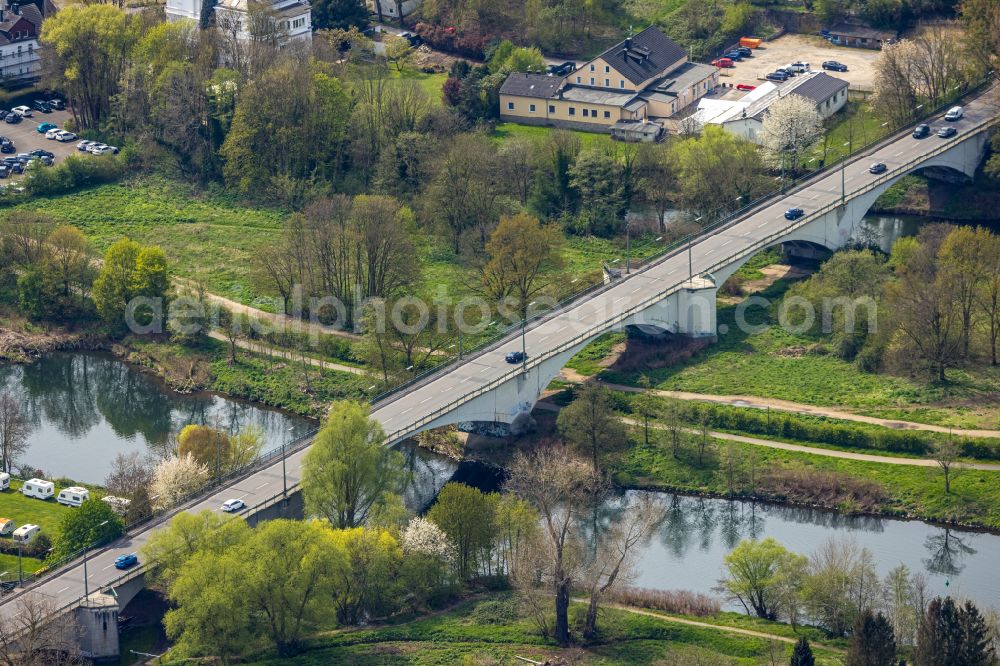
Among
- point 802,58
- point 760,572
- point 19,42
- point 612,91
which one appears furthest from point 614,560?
point 19,42

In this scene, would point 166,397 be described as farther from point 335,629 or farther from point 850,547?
point 850,547

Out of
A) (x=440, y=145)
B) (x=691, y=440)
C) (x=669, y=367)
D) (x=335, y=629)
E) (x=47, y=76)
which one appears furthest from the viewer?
(x=47, y=76)

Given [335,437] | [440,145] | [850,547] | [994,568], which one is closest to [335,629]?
[335,437]

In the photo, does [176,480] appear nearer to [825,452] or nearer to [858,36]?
[825,452]

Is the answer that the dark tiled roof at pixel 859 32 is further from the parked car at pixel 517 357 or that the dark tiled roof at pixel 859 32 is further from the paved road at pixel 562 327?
the parked car at pixel 517 357

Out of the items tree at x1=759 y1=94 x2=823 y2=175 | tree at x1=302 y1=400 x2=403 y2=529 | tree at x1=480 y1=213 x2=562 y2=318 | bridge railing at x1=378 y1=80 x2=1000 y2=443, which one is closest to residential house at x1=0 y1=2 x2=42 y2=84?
tree at x1=480 y1=213 x2=562 y2=318

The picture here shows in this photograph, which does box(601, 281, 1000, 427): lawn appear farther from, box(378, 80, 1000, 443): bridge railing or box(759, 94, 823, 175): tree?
box(759, 94, 823, 175): tree
